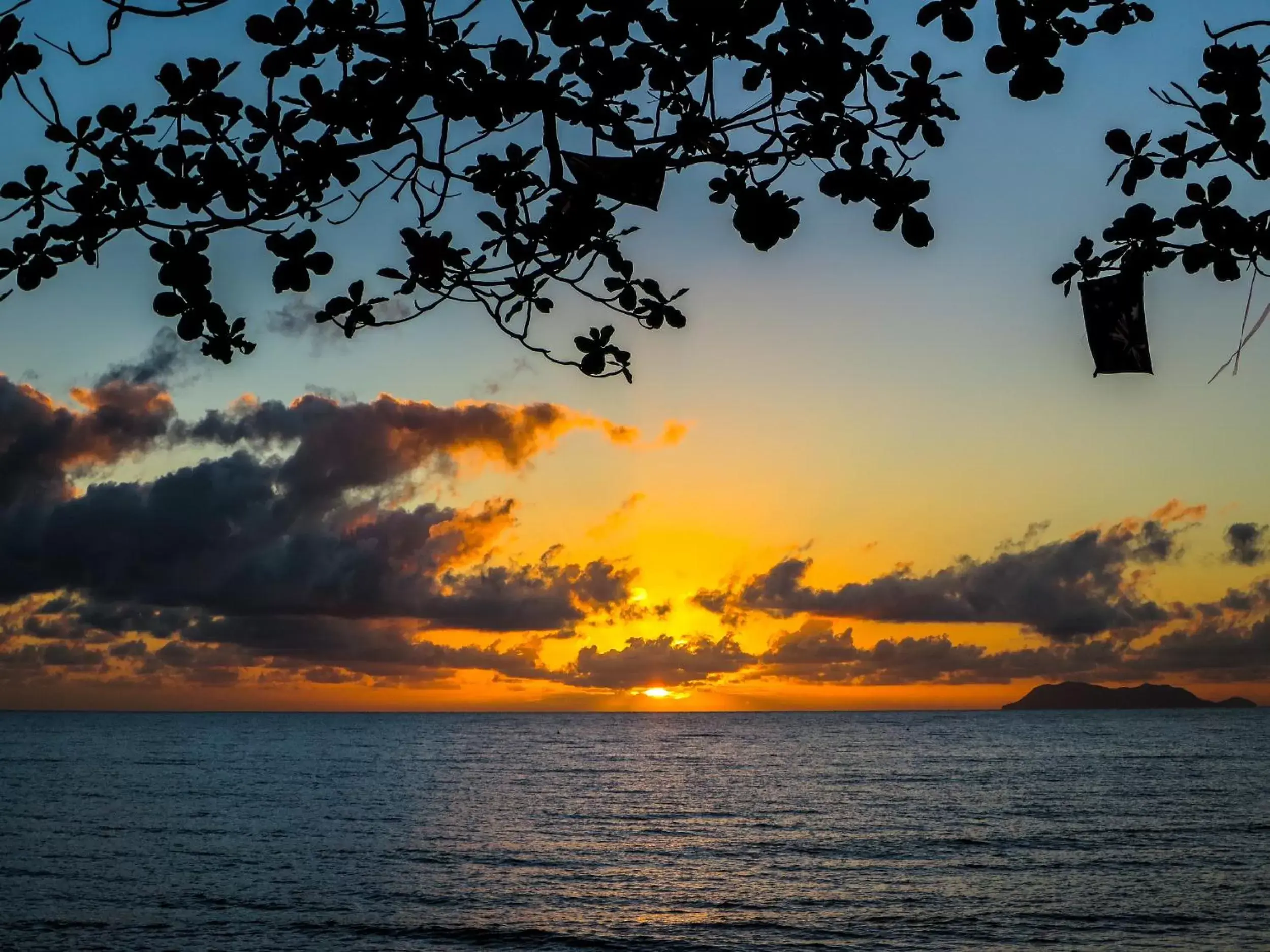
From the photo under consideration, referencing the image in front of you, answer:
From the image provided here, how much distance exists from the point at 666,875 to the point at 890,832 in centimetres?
1422

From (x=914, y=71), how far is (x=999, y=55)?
0.67 m

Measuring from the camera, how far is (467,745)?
432ft

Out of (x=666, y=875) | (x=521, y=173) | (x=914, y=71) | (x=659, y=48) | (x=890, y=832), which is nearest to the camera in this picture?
(x=659, y=48)

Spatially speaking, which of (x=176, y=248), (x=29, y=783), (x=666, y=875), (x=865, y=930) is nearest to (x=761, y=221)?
(x=176, y=248)

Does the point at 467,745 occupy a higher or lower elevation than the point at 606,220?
lower

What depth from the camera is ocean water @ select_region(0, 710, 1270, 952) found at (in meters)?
25.0

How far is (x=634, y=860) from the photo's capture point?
35875 millimetres

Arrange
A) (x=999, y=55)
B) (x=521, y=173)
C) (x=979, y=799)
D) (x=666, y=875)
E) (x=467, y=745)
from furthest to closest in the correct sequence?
(x=467, y=745) → (x=979, y=799) → (x=666, y=875) → (x=521, y=173) → (x=999, y=55)

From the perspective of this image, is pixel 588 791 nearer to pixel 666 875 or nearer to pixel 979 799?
pixel 979 799

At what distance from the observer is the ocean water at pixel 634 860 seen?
24953 millimetres

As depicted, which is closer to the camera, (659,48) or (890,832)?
(659,48)

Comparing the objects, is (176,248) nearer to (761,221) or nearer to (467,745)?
(761,221)

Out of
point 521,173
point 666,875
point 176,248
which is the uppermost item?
point 521,173

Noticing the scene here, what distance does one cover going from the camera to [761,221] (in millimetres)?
4293
